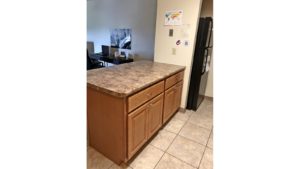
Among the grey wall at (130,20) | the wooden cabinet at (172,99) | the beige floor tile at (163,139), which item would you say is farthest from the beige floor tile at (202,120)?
the grey wall at (130,20)

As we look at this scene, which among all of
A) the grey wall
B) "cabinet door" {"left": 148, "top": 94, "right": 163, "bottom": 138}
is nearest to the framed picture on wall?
"cabinet door" {"left": 148, "top": 94, "right": 163, "bottom": 138}

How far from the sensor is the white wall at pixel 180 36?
239cm

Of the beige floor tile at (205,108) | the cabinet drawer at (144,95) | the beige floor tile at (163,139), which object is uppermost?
the cabinet drawer at (144,95)

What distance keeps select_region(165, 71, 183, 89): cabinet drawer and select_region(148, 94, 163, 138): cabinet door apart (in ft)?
0.77

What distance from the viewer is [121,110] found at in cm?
144

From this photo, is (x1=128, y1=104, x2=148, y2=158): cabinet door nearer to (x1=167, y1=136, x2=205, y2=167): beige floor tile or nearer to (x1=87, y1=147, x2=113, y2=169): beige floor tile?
(x1=87, y1=147, x2=113, y2=169): beige floor tile

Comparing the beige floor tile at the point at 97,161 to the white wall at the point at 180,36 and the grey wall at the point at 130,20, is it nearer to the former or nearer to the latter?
the white wall at the point at 180,36

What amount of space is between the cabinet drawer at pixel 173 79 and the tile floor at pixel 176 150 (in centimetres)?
66

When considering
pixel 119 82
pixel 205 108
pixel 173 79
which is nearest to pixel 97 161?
pixel 119 82

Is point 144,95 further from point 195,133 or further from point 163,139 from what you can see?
point 195,133
